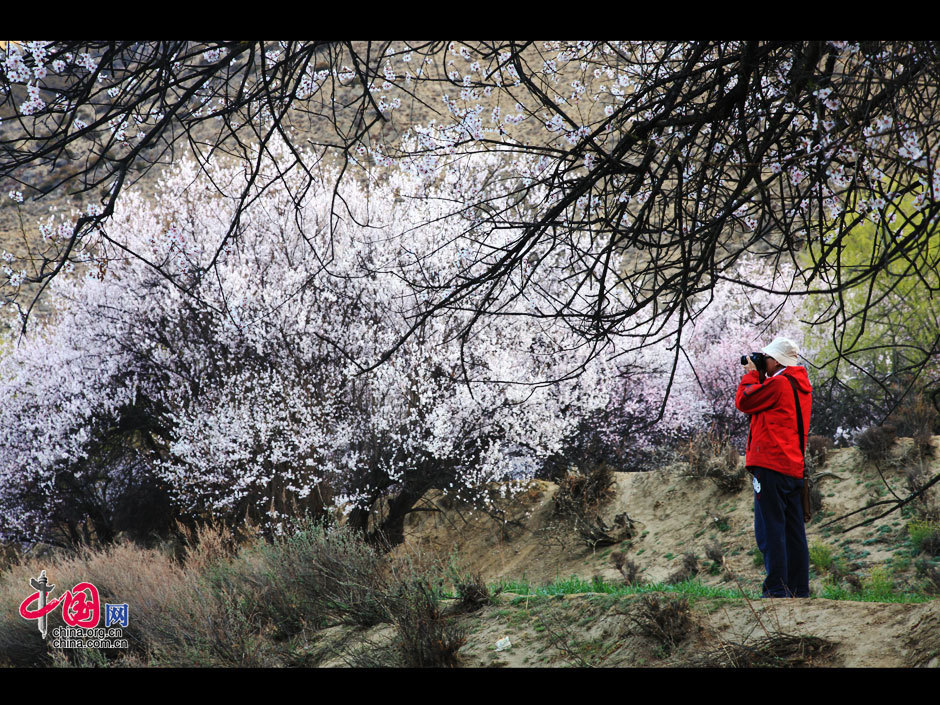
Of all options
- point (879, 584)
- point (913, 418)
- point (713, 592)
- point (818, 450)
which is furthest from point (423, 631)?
point (913, 418)

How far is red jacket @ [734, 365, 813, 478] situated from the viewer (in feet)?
16.3

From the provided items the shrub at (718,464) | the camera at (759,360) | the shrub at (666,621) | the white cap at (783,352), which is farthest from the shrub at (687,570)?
the shrub at (666,621)

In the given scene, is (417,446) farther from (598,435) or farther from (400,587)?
(400,587)

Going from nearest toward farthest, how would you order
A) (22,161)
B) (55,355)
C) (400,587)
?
(22,161), (400,587), (55,355)

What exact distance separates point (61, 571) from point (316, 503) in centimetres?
358

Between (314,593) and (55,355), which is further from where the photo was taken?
(55,355)

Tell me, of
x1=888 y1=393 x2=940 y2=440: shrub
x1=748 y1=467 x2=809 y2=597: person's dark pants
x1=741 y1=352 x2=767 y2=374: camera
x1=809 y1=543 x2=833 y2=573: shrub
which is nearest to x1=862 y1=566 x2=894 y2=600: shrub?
x1=809 y1=543 x2=833 y2=573: shrub

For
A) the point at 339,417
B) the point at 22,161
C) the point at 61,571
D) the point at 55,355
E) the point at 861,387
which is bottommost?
the point at 861,387

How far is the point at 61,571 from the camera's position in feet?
24.5

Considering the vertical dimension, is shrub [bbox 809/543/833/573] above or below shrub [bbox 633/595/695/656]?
below

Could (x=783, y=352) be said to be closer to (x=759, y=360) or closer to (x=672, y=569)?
(x=759, y=360)

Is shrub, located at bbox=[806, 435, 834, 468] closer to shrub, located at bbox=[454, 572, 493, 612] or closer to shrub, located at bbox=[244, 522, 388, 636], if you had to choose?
shrub, located at bbox=[454, 572, 493, 612]

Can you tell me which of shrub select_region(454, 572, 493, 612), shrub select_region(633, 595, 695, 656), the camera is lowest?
shrub select_region(633, 595, 695, 656)
